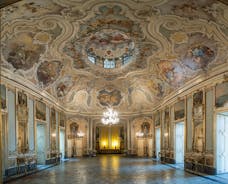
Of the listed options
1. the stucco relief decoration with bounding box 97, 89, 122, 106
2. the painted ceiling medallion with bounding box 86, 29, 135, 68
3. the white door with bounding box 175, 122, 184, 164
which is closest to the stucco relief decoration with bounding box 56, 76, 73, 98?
the painted ceiling medallion with bounding box 86, 29, 135, 68

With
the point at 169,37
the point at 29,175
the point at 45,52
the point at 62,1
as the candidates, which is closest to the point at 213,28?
the point at 169,37

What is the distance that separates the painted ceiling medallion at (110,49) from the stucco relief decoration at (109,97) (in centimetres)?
634

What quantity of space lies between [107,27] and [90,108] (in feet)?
59.9

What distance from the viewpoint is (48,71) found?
18.5 m

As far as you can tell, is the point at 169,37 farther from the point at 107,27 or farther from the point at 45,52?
the point at 45,52

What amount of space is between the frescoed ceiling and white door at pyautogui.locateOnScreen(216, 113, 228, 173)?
2.71 m

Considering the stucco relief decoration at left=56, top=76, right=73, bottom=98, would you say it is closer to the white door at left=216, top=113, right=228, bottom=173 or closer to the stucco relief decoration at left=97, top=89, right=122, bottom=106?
the stucco relief decoration at left=97, top=89, right=122, bottom=106

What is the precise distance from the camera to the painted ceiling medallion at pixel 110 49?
17769 millimetres

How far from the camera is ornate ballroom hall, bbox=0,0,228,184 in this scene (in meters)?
11.4

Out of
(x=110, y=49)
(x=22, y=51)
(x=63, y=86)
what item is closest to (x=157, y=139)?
(x=63, y=86)

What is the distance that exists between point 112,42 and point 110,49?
5.72 ft

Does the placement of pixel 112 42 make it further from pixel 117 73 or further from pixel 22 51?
Result: pixel 22 51

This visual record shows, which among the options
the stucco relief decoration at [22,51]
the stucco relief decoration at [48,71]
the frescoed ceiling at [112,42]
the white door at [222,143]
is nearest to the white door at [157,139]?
the frescoed ceiling at [112,42]

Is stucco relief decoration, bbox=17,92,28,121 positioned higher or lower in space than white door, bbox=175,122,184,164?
higher
